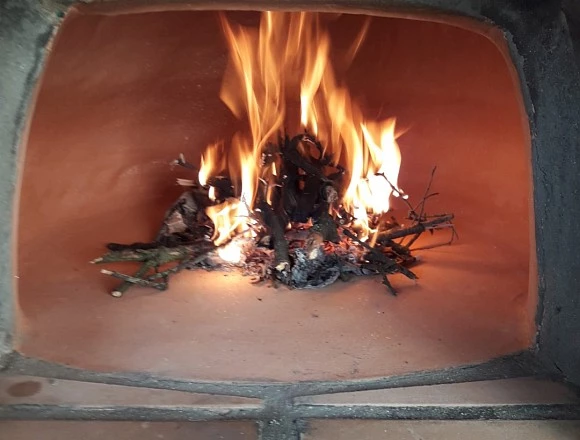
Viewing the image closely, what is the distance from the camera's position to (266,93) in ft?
6.42

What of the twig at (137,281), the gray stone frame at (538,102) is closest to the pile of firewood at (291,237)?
the twig at (137,281)

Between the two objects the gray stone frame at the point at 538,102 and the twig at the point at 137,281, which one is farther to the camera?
the twig at the point at 137,281

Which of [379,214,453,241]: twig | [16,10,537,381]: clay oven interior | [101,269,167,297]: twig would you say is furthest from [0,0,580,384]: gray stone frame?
[379,214,453,241]: twig

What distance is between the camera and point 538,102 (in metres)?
1.24

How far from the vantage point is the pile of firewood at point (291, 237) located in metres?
1.70

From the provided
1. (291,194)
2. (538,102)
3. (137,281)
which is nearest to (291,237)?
(291,194)

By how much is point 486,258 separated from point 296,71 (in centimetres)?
74

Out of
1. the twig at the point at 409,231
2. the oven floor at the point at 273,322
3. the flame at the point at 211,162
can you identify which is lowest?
the oven floor at the point at 273,322

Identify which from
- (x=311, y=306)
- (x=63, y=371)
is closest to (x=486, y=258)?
(x=311, y=306)

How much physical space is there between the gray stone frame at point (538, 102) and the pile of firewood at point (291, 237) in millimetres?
410

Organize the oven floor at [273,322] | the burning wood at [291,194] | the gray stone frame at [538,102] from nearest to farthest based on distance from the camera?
the gray stone frame at [538,102], the oven floor at [273,322], the burning wood at [291,194]

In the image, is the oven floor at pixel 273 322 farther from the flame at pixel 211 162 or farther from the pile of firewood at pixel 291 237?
the flame at pixel 211 162

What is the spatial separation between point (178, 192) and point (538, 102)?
3.91 ft

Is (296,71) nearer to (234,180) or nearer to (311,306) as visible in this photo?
(234,180)
